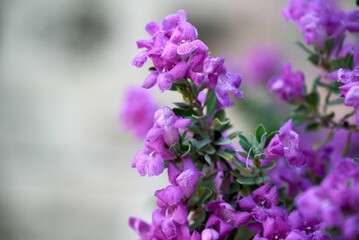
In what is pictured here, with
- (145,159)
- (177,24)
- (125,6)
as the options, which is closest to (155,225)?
(145,159)

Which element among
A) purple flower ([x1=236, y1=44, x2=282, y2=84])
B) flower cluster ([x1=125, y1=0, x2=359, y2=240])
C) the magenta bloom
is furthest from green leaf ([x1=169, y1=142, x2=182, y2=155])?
purple flower ([x1=236, y1=44, x2=282, y2=84])

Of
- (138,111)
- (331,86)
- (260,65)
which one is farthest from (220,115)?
(260,65)

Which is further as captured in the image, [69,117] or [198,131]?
[69,117]

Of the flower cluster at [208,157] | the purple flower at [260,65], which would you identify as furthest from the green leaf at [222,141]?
the purple flower at [260,65]

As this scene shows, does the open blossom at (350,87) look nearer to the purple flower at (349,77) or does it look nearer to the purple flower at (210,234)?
the purple flower at (349,77)

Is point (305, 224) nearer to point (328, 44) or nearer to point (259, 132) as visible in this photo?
point (259, 132)

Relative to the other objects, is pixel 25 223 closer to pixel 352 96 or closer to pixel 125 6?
pixel 125 6
